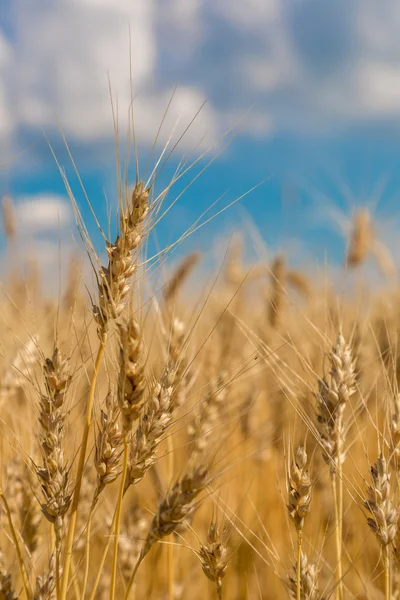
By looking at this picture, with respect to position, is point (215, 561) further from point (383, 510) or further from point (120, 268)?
point (120, 268)

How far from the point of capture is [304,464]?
1336 mm

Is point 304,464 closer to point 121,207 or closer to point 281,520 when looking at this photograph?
point 121,207

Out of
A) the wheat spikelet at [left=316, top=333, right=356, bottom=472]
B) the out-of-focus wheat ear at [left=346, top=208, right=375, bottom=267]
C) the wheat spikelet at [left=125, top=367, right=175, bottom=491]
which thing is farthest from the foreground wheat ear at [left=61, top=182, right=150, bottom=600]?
the out-of-focus wheat ear at [left=346, top=208, right=375, bottom=267]

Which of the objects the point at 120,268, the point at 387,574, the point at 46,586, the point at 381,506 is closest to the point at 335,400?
the point at 381,506

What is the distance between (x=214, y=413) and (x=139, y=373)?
1.23 meters

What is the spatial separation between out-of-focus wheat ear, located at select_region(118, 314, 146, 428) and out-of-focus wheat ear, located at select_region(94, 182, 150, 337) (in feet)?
0.26

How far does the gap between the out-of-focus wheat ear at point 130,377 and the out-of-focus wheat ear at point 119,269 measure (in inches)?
3.2

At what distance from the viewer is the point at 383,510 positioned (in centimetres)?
124

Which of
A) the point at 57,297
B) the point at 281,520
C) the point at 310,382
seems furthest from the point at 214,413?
the point at 281,520

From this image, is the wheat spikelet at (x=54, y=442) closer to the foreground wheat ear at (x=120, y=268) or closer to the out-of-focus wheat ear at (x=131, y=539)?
the foreground wheat ear at (x=120, y=268)

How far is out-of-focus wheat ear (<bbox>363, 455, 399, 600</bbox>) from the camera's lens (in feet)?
4.00

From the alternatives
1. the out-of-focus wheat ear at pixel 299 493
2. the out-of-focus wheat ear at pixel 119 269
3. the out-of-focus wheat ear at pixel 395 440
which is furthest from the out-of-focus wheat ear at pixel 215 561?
the out-of-focus wheat ear at pixel 119 269

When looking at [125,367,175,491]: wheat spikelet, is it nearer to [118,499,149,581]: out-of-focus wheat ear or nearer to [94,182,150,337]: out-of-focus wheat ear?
[94,182,150,337]: out-of-focus wheat ear

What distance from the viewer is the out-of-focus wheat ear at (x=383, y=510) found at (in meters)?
1.22
